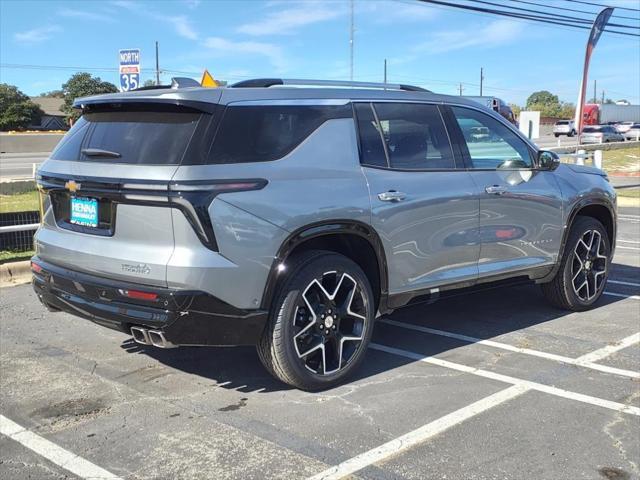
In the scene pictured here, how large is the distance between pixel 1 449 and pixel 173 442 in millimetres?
911

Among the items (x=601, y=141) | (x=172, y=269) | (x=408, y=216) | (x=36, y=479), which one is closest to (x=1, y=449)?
(x=36, y=479)

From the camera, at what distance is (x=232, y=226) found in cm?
371

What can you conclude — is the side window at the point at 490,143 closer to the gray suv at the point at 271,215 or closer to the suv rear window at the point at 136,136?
the gray suv at the point at 271,215

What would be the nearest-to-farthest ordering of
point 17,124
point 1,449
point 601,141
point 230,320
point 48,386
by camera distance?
1. point 1,449
2. point 230,320
3. point 48,386
4. point 601,141
5. point 17,124

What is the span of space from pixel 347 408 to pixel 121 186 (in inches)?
75.4

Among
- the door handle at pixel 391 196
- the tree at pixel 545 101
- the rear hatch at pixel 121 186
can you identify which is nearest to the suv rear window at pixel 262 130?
the rear hatch at pixel 121 186

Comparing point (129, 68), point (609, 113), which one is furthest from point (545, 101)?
point (129, 68)

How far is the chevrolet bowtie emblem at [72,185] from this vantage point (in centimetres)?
407

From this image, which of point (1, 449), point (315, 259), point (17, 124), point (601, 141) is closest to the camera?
point (1, 449)

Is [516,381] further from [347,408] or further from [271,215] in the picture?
[271,215]

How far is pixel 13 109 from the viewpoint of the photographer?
6519 centimetres

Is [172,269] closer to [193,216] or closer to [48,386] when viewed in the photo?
[193,216]

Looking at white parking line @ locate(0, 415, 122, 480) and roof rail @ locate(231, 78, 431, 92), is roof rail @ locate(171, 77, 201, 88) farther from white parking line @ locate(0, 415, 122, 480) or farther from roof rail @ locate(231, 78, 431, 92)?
white parking line @ locate(0, 415, 122, 480)

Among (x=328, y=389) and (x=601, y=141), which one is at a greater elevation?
(x=601, y=141)
